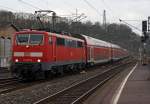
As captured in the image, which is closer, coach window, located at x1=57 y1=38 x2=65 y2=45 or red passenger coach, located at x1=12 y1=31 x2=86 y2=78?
red passenger coach, located at x1=12 y1=31 x2=86 y2=78

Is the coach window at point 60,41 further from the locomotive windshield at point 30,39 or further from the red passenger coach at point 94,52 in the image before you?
the red passenger coach at point 94,52

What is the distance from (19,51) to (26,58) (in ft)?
2.30

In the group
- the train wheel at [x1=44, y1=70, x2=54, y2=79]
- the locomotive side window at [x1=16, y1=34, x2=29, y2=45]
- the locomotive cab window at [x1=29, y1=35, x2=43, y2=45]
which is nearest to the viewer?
the locomotive cab window at [x1=29, y1=35, x2=43, y2=45]

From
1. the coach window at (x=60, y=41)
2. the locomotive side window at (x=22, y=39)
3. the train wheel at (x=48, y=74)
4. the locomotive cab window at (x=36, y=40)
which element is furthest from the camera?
the coach window at (x=60, y=41)

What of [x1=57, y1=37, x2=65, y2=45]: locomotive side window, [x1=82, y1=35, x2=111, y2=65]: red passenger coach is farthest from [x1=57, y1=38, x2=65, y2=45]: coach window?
[x1=82, y1=35, x2=111, y2=65]: red passenger coach

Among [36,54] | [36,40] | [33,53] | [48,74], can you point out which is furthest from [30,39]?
[48,74]

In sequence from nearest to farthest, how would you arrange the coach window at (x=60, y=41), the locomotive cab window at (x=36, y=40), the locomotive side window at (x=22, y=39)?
the locomotive cab window at (x=36, y=40) → the locomotive side window at (x=22, y=39) → the coach window at (x=60, y=41)

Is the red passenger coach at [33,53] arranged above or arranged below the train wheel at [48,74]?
above

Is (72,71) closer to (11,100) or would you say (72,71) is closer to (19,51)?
(19,51)

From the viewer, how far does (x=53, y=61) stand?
89.5ft

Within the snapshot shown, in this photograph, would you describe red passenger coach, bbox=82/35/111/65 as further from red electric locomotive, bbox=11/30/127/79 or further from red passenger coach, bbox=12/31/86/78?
red passenger coach, bbox=12/31/86/78

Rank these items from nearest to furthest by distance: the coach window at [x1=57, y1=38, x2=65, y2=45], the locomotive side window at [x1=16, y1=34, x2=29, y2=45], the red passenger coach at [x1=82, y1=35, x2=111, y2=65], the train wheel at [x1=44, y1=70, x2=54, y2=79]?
the locomotive side window at [x1=16, y1=34, x2=29, y2=45] → the train wheel at [x1=44, y1=70, x2=54, y2=79] → the coach window at [x1=57, y1=38, x2=65, y2=45] → the red passenger coach at [x1=82, y1=35, x2=111, y2=65]

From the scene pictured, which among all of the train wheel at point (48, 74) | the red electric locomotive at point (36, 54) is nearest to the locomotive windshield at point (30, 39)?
the red electric locomotive at point (36, 54)

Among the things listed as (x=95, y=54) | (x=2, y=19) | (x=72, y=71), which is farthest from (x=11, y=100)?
(x=2, y=19)
